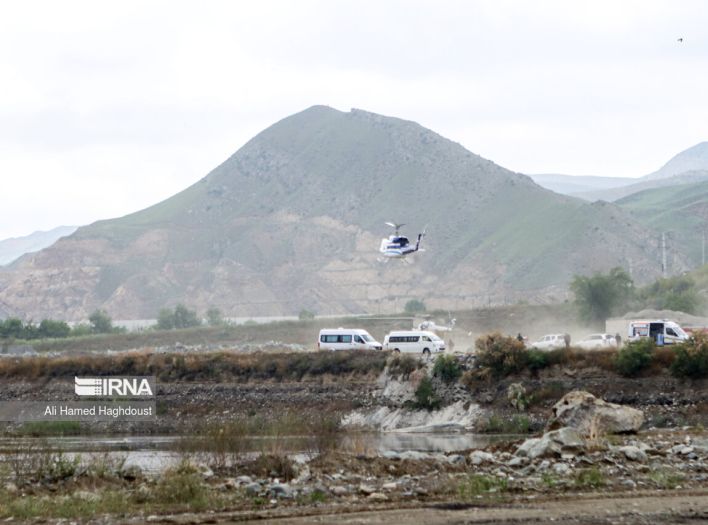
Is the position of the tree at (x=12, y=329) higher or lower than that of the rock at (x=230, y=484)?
higher

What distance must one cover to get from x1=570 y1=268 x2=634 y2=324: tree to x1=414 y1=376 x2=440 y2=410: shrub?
5756 cm

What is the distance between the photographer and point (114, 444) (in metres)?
48.0

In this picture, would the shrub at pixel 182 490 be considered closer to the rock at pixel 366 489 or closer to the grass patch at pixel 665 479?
the rock at pixel 366 489

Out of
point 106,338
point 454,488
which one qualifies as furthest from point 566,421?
point 106,338

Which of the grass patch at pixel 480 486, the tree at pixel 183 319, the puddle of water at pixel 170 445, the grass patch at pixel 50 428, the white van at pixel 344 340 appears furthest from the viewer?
the tree at pixel 183 319

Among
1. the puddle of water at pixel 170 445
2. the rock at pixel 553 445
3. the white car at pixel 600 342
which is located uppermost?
the white car at pixel 600 342

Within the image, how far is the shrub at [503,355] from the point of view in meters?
58.6

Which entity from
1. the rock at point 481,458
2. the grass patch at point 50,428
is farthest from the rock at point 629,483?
the grass patch at point 50,428

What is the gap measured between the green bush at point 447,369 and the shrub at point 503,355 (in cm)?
123

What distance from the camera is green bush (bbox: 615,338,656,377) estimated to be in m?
55.4

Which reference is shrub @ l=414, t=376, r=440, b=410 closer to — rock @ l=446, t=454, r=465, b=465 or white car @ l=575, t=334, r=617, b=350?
white car @ l=575, t=334, r=617, b=350

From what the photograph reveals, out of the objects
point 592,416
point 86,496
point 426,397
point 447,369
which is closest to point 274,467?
point 86,496

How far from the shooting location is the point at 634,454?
29.5 m

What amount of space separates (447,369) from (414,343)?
10.3 m
